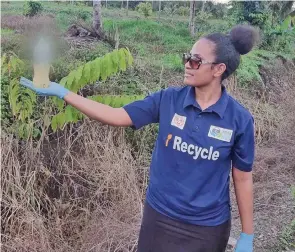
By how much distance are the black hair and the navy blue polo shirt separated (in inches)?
5.9

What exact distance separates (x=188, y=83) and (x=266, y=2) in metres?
13.8

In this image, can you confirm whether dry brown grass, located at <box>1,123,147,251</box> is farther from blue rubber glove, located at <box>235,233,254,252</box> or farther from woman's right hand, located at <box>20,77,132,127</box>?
woman's right hand, located at <box>20,77,132,127</box>

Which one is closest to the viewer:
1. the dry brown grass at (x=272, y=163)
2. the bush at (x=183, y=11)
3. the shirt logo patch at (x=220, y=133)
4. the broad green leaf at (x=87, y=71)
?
the shirt logo patch at (x=220, y=133)

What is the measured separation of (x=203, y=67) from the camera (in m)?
2.02

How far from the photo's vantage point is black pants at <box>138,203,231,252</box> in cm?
209

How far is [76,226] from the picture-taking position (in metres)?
3.50

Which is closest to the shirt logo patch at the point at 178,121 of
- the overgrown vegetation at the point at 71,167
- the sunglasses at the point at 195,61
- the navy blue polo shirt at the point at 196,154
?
the navy blue polo shirt at the point at 196,154

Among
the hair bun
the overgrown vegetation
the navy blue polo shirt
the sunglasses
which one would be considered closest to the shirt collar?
the navy blue polo shirt

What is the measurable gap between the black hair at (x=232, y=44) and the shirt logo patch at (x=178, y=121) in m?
0.31

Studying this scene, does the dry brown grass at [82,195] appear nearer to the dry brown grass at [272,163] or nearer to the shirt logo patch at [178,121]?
the dry brown grass at [272,163]

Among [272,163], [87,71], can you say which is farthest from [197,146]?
[272,163]

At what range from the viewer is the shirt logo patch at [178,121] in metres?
2.02

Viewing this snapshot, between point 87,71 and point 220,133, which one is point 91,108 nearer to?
point 220,133

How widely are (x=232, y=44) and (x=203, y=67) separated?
0.75 feet
